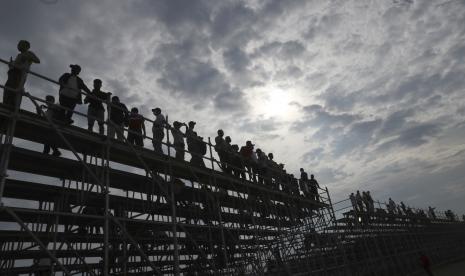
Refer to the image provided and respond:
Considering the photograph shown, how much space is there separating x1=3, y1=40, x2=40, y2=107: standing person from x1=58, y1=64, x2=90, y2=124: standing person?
0.73 metres

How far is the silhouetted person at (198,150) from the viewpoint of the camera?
11172 millimetres

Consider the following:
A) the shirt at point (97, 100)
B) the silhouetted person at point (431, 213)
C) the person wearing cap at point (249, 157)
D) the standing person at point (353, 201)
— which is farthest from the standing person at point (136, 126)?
the silhouetted person at point (431, 213)

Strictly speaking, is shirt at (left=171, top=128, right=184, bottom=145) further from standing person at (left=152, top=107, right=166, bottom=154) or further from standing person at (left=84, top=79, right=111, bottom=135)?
standing person at (left=84, top=79, right=111, bottom=135)

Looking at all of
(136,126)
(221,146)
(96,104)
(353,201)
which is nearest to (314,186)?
(353,201)

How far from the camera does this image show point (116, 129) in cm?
799

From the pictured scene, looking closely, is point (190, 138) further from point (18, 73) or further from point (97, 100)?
point (18, 73)

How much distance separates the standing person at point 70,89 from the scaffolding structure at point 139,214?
1.17ft

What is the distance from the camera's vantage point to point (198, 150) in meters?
11.7

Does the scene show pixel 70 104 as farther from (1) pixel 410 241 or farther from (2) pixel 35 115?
(1) pixel 410 241

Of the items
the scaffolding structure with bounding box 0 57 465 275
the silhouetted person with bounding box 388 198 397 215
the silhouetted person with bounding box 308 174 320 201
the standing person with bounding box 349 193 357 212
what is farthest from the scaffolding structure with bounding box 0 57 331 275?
the silhouetted person with bounding box 388 198 397 215

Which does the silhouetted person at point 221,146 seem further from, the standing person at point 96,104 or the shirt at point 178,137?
the standing person at point 96,104

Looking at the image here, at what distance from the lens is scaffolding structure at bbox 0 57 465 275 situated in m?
6.88

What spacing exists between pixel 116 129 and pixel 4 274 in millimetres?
4333

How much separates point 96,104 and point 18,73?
6.41 feet
